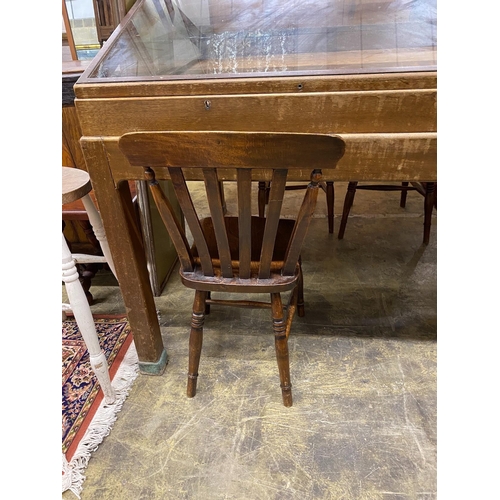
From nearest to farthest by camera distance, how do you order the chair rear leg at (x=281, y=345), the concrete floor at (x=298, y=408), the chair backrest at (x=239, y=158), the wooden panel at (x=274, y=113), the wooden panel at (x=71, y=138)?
the chair backrest at (x=239, y=158)
the wooden panel at (x=274, y=113)
the concrete floor at (x=298, y=408)
the chair rear leg at (x=281, y=345)
the wooden panel at (x=71, y=138)

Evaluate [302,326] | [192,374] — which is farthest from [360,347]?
[192,374]

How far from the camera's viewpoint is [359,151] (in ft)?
3.65

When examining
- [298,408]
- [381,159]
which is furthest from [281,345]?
[381,159]

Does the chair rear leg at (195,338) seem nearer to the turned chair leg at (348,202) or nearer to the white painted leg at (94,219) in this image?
the white painted leg at (94,219)

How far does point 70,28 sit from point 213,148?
226 centimetres

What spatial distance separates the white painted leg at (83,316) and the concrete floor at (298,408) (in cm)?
14

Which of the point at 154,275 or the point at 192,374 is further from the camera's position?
the point at 154,275

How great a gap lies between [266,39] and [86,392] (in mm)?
1387

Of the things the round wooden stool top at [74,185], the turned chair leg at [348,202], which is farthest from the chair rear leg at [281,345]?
the turned chair leg at [348,202]

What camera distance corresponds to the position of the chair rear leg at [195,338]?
141 centimetres

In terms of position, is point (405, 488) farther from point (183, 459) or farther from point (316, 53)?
point (316, 53)

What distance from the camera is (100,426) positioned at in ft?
4.57

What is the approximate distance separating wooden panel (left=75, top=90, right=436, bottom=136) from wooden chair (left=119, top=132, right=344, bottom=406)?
0.44 ft

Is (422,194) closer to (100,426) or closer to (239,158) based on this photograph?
(239,158)
